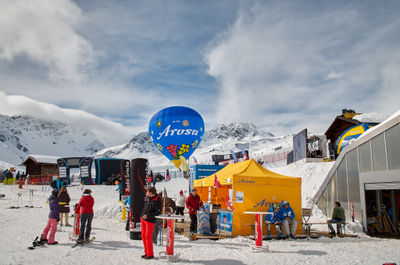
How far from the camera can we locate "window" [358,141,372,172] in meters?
12.2

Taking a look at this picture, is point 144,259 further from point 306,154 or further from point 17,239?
point 306,154

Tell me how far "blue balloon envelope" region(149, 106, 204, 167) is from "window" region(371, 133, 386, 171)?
11605 millimetres

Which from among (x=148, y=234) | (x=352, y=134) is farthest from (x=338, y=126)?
(x=148, y=234)

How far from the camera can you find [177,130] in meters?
20.6

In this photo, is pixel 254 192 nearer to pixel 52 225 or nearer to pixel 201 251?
pixel 201 251

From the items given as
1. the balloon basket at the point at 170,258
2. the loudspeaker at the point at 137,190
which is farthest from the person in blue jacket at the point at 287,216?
the balloon basket at the point at 170,258

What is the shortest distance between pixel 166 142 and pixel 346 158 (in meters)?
11.4

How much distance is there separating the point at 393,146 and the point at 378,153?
78cm

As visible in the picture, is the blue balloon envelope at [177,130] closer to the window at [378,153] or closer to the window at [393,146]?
the window at [378,153]

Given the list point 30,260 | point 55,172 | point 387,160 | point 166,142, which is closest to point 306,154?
point 166,142

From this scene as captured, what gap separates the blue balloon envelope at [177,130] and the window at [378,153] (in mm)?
11605

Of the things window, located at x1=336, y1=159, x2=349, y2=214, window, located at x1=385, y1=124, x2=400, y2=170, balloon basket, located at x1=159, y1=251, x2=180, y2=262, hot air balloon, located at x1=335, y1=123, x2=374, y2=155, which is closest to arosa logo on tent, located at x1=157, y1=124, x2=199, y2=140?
window, located at x1=336, y1=159, x2=349, y2=214

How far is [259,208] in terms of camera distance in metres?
11.2

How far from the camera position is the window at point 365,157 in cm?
1223
